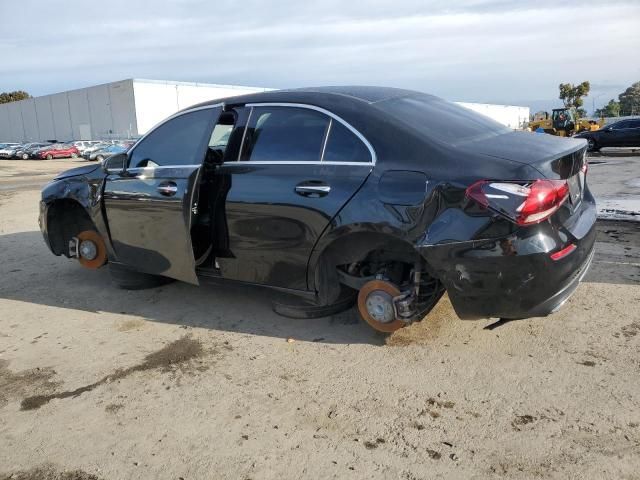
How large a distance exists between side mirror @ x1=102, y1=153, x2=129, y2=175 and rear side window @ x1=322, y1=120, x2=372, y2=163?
2.14 m

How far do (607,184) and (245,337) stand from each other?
10.2 metres

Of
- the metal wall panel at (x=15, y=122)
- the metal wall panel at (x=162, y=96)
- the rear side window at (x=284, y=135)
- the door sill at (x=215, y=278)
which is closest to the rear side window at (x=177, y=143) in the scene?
the rear side window at (x=284, y=135)

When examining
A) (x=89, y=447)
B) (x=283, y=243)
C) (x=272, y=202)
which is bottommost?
(x=89, y=447)

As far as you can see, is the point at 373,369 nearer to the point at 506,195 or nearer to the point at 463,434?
the point at 463,434

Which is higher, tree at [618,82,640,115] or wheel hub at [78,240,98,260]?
tree at [618,82,640,115]

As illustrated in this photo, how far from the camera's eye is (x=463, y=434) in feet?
9.20

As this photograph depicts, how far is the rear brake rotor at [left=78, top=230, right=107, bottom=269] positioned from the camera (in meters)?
5.45

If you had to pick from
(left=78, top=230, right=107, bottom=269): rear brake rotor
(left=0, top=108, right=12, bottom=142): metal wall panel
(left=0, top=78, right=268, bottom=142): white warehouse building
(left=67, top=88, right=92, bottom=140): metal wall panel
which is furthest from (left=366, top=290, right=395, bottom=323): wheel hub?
(left=0, top=108, right=12, bottom=142): metal wall panel

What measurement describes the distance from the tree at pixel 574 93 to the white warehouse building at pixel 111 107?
149ft

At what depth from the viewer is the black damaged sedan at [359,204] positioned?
10.3 feet

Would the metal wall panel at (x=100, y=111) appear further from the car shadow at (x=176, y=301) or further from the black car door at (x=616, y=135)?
the car shadow at (x=176, y=301)

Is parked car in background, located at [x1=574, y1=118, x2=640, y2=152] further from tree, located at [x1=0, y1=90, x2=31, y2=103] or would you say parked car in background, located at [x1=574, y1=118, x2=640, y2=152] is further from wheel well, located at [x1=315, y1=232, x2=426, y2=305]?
tree, located at [x1=0, y1=90, x2=31, y2=103]

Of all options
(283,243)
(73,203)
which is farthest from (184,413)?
(73,203)

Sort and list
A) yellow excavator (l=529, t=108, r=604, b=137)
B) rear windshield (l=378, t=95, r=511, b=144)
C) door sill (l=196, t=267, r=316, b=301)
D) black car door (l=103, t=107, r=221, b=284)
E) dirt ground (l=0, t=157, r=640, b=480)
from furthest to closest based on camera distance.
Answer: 1. yellow excavator (l=529, t=108, r=604, b=137)
2. black car door (l=103, t=107, r=221, b=284)
3. door sill (l=196, t=267, r=316, b=301)
4. rear windshield (l=378, t=95, r=511, b=144)
5. dirt ground (l=0, t=157, r=640, b=480)
